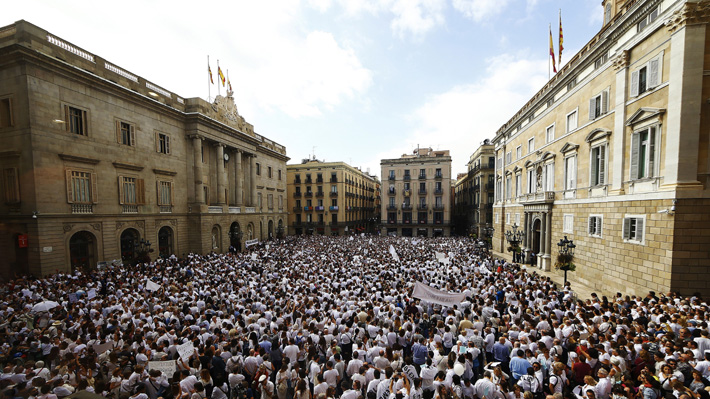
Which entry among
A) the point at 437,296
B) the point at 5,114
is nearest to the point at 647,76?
the point at 437,296

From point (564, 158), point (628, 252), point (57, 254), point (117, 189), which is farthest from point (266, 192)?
point (628, 252)

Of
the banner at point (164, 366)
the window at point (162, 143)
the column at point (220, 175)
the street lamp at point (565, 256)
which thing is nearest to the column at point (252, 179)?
the column at point (220, 175)

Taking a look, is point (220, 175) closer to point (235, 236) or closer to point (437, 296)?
point (235, 236)

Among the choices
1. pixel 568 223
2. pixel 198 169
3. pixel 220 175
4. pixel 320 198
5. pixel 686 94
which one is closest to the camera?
pixel 686 94

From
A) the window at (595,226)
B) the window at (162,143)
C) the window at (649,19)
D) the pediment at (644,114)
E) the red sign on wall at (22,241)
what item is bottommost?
the red sign on wall at (22,241)

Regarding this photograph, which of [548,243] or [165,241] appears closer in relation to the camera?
[548,243]

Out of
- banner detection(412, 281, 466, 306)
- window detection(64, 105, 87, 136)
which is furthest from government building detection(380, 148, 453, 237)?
banner detection(412, 281, 466, 306)

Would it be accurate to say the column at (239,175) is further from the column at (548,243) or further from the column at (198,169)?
the column at (548,243)

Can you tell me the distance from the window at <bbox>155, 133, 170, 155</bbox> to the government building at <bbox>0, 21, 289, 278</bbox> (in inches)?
4.5

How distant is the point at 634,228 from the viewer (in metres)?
14.3

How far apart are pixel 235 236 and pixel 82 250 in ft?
52.5

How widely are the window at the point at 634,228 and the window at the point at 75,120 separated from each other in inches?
1296

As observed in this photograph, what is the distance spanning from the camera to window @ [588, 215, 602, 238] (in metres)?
16.8

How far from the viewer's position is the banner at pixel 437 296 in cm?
1055
